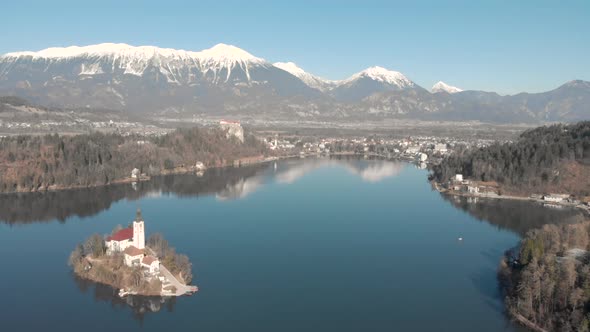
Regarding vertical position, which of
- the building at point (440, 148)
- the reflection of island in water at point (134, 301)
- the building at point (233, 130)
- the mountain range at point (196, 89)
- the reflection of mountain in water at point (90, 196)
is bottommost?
the reflection of island in water at point (134, 301)

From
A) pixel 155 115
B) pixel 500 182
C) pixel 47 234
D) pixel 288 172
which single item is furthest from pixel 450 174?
pixel 155 115

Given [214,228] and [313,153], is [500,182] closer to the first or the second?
[214,228]

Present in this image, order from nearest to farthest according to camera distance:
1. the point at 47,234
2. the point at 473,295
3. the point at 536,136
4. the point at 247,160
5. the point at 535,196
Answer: the point at 473,295 → the point at 47,234 → the point at 535,196 → the point at 536,136 → the point at 247,160

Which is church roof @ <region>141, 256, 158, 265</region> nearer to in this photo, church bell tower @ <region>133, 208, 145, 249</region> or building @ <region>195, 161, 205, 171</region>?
church bell tower @ <region>133, 208, 145, 249</region>

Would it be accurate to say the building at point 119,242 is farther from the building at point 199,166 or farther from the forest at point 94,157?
the building at point 199,166

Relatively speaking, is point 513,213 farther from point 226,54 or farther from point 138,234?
point 226,54

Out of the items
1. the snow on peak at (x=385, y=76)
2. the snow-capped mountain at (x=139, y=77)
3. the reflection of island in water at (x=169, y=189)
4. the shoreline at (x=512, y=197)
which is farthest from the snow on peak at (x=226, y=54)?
the shoreline at (x=512, y=197)
